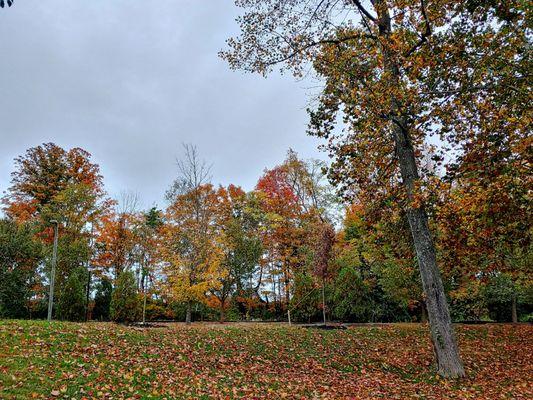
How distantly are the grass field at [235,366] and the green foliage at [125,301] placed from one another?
7.03m

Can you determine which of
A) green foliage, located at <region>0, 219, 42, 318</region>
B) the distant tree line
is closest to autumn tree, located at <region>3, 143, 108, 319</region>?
the distant tree line

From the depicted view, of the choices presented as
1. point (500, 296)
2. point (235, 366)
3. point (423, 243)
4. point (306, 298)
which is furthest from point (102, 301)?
point (500, 296)

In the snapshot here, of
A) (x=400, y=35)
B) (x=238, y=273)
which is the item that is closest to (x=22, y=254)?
(x=238, y=273)

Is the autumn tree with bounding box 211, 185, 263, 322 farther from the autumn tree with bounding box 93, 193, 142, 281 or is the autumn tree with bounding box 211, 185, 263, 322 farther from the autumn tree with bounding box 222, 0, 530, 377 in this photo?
the autumn tree with bounding box 222, 0, 530, 377

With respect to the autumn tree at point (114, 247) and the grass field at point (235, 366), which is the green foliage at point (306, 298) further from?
the autumn tree at point (114, 247)

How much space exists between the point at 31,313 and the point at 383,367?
2133 centimetres

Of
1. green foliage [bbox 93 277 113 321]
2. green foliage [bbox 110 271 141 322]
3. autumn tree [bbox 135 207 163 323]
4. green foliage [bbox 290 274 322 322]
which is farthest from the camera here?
autumn tree [bbox 135 207 163 323]

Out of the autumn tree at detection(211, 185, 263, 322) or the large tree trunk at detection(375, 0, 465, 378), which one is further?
the autumn tree at detection(211, 185, 263, 322)

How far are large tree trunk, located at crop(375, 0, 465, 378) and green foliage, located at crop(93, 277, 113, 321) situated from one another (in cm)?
2024

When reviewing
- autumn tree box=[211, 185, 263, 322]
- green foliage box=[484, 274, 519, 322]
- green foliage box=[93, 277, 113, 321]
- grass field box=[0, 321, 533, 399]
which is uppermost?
autumn tree box=[211, 185, 263, 322]

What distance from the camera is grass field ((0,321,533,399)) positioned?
6105 mm

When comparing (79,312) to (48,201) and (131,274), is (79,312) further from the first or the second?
(48,201)

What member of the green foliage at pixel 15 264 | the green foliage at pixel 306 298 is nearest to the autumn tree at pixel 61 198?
the green foliage at pixel 15 264

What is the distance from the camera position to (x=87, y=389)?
18.8 ft
